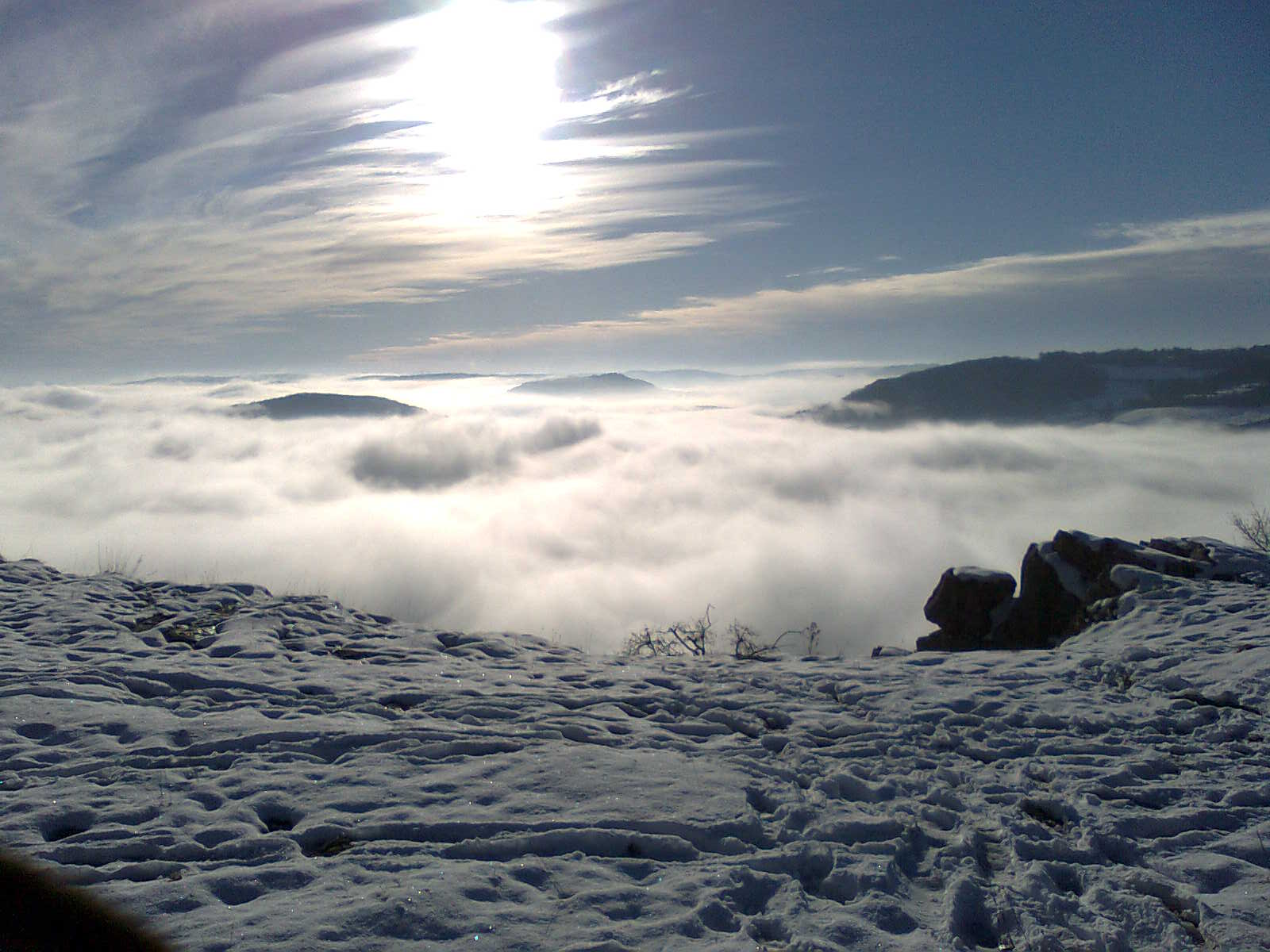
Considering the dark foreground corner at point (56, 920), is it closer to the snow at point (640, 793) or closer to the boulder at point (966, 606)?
the snow at point (640, 793)

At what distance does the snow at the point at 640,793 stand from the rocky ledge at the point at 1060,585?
6.52 ft

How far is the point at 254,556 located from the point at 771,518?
8582 cm

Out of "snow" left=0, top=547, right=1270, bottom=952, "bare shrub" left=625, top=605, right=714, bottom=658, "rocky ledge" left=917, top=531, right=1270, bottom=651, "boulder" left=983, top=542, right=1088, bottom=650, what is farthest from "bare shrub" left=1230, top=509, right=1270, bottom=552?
"bare shrub" left=625, top=605, right=714, bottom=658

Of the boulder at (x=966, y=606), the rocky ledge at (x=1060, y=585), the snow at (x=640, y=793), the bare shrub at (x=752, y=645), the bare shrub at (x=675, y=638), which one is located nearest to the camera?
the snow at (x=640, y=793)

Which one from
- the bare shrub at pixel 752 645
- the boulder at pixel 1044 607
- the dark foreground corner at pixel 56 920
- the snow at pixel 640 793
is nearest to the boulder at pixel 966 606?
the boulder at pixel 1044 607

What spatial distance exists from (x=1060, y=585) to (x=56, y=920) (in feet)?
43.3

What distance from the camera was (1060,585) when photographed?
1227cm

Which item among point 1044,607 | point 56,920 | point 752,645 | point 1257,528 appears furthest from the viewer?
point 1257,528

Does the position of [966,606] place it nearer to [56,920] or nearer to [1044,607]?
[1044,607]

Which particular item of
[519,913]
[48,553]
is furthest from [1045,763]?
[48,553]

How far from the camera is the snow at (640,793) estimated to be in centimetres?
417

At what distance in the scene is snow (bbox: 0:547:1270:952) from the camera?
164 inches

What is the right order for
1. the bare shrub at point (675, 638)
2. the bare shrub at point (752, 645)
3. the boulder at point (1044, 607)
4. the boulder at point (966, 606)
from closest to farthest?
the bare shrub at point (752, 645), the boulder at point (1044, 607), the boulder at point (966, 606), the bare shrub at point (675, 638)

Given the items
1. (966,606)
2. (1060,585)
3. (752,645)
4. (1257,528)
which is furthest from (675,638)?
(1257,528)
